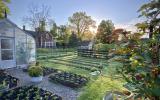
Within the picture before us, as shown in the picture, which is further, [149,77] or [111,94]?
[111,94]

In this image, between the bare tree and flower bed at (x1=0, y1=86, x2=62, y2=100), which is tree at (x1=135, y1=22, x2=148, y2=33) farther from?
the bare tree

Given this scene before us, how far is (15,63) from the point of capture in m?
11.7

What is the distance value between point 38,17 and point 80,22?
455 inches

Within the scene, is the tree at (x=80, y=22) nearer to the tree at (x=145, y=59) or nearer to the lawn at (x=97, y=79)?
the lawn at (x=97, y=79)

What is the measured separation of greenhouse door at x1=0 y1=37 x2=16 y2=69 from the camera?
11.0 meters

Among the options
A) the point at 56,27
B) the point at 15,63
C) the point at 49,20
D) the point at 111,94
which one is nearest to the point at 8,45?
the point at 15,63

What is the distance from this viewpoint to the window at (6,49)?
11.1 metres

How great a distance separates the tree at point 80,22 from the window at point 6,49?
104ft

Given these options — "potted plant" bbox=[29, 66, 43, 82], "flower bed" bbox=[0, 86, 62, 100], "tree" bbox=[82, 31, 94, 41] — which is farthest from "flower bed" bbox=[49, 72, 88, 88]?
"tree" bbox=[82, 31, 94, 41]

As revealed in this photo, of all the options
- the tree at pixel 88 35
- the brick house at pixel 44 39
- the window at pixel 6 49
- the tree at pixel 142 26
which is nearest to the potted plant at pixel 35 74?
the window at pixel 6 49

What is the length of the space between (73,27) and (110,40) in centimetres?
4218

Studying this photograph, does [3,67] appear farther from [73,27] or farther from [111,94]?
[73,27]

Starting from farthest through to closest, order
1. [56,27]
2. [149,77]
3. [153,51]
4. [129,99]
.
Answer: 1. [56,27]
2. [129,99]
3. [153,51]
4. [149,77]

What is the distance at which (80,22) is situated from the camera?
42219 millimetres
